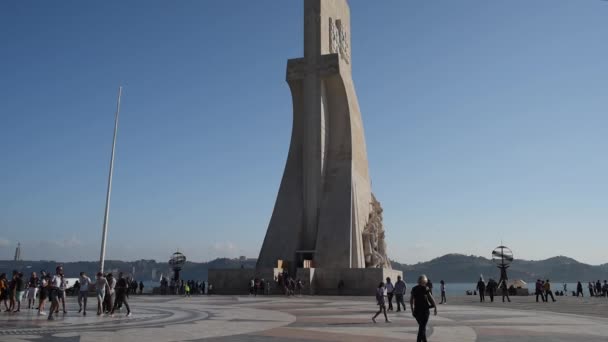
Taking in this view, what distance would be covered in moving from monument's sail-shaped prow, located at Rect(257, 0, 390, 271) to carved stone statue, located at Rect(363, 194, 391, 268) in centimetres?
5

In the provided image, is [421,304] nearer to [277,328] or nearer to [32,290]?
[277,328]

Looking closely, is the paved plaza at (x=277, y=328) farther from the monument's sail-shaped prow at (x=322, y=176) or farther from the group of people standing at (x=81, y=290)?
the monument's sail-shaped prow at (x=322, y=176)

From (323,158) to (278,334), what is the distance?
2142 cm

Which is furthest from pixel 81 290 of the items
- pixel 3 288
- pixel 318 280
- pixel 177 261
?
pixel 177 261

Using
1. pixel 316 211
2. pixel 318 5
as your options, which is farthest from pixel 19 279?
pixel 318 5

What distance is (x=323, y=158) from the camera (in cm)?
2959

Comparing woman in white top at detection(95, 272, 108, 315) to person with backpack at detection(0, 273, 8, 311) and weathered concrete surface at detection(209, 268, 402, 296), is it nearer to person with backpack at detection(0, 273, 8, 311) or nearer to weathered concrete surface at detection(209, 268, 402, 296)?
person with backpack at detection(0, 273, 8, 311)

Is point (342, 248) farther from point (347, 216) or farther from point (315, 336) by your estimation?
point (315, 336)

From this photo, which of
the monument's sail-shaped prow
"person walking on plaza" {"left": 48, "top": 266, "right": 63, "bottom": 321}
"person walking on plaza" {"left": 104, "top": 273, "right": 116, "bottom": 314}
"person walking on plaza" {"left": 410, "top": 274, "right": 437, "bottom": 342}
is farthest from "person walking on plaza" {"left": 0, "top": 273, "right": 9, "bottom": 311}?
the monument's sail-shaped prow

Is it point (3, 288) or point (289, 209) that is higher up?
point (289, 209)

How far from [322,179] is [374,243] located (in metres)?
4.49

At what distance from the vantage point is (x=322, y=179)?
96.5 ft

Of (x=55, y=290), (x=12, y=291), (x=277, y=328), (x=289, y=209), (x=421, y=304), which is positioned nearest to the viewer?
(x=421, y=304)

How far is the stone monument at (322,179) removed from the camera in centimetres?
2766
